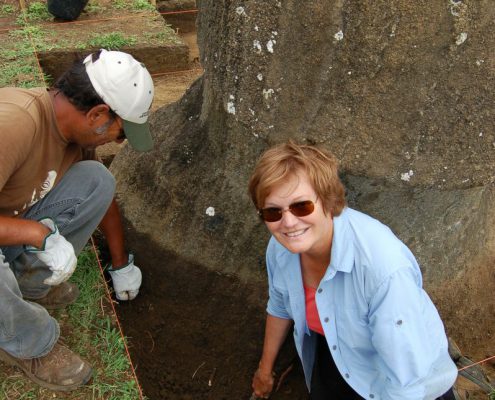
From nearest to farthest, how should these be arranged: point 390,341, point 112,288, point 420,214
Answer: point 390,341
point 420,214
point 112,288

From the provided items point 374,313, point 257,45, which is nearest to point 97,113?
point 257,45

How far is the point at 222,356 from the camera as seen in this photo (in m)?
2.35

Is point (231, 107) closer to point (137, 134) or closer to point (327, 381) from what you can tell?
point (137, 134)

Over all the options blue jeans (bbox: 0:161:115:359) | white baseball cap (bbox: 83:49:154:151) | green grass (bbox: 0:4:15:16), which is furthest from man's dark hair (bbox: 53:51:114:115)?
green grass (bbox: 0:4:15:16)

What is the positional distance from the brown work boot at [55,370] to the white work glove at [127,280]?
1.46 feet

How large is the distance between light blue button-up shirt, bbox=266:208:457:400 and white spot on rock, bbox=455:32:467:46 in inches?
25.8

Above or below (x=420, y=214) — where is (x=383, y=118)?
above

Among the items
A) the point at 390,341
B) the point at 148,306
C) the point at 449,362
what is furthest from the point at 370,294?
the point at 148,306

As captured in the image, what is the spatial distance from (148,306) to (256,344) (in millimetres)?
509

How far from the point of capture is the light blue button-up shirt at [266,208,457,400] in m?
1.40

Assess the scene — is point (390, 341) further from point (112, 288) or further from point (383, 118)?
point (112, 288)

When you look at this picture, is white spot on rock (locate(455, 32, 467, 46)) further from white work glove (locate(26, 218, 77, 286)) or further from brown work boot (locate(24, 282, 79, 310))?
brown work boot (locate(24, 282, 79, 310))

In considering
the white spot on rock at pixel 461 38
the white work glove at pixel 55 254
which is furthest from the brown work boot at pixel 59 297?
the white spot on rock at pixel 461 38

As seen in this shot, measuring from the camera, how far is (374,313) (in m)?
1.44
